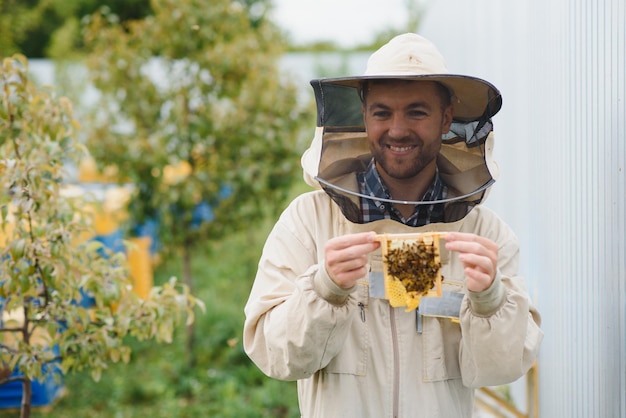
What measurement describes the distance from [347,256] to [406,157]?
41cm

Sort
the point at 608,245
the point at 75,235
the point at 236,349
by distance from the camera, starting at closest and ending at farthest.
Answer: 1. the point at 608,245
2. the point at 75,235
3. the point at 236,349

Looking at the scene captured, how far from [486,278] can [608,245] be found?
70cm

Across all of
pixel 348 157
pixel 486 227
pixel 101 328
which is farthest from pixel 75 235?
pixel 486 227

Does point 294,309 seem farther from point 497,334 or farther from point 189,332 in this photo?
point 189,332

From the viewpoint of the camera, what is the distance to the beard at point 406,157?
192 cm

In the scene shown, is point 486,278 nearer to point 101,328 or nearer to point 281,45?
point 101,328

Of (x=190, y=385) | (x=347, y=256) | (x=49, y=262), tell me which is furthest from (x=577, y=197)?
(x=190, y=385)

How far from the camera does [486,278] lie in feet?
5.42

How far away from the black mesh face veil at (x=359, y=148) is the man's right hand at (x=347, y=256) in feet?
0.83

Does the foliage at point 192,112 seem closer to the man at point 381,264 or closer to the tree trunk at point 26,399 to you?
the tree trunk at point 26,399

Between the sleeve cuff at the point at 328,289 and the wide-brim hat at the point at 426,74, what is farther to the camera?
the wide-brim hat at the point at 426,74

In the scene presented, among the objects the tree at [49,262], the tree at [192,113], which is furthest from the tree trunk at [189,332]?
the tree at [49,262]

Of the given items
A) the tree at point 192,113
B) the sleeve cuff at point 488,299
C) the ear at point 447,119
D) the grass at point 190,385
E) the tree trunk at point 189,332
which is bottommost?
the grass at point 190,385

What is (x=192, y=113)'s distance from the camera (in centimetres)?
559
